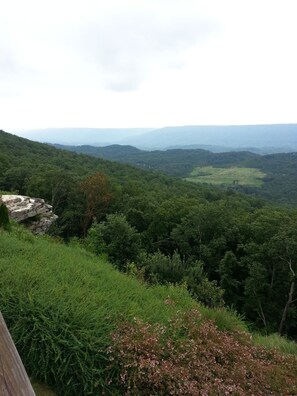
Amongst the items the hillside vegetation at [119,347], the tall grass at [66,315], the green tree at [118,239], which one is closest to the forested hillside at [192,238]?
the green tree at [118,239]

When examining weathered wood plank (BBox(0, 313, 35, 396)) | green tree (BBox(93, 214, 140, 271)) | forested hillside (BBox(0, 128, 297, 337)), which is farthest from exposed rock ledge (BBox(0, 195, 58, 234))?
weathered wood plank (BBox(0, 313, 35, 396))

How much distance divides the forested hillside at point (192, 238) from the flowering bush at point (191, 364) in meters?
7.52

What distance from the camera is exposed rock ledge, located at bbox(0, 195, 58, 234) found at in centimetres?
1538

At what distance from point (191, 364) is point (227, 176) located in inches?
5990

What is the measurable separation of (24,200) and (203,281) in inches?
400

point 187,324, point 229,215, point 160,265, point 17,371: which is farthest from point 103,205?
point 17,371

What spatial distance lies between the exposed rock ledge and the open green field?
117333 mm

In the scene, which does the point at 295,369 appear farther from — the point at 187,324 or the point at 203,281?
the point at 203,281

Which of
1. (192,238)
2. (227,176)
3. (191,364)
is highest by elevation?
(191,364)

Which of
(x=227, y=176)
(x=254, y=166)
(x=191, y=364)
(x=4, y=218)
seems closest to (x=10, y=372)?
(x=191, y=364)

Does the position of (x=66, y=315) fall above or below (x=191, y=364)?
above

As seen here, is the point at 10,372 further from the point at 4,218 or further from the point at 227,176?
the point at 227,176

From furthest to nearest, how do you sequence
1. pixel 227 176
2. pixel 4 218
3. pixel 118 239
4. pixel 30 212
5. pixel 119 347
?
pixel 227 176
pixel 118 239
pixel 30 212
pixel 4 218
pixel 119 347

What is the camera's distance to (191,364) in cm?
474
